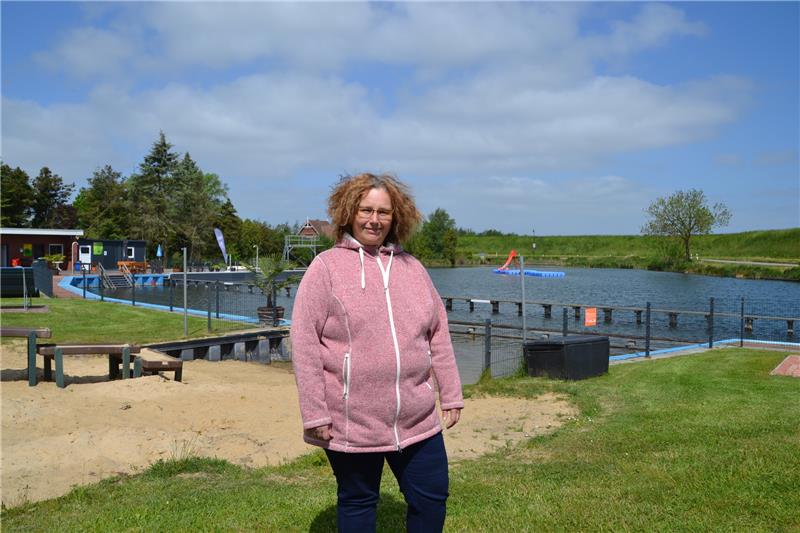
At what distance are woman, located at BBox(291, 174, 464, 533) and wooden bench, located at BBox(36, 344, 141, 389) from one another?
21.9 ft

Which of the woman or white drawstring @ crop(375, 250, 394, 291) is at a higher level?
white drawstring @ crop(375, 250, 394, 291)

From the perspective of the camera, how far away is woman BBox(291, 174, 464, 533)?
8.32 ft

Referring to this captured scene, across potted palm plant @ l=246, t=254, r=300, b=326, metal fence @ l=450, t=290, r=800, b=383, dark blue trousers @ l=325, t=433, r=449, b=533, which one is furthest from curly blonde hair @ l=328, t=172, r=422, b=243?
potted palm plant @ l=246, t=254, r=300, b=326

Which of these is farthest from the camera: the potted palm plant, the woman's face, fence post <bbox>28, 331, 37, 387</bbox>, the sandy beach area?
the potted palm plant

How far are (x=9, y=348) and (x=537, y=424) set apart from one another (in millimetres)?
9070

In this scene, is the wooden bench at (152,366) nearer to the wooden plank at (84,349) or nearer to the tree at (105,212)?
the wooden plank at (84,349)

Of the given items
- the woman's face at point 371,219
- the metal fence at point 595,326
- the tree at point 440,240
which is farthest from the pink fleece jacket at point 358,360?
the tree at point 440,240

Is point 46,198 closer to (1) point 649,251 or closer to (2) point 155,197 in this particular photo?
(2) point 155,197

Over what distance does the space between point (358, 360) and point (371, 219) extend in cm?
59

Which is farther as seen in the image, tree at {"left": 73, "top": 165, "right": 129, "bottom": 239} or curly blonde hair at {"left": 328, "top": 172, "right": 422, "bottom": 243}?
tree at {"left": 73, "top": 165, "right": 129, "bottom": 239}

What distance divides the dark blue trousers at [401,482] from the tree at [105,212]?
2464 inches

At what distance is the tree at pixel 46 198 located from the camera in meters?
66.6

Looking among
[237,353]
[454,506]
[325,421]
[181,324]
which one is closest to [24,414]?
[454,506]

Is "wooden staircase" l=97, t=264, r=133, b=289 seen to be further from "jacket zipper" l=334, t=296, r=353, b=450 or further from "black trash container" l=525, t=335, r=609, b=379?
"jacket zipper" l=334, t=296, r=353, b=450
